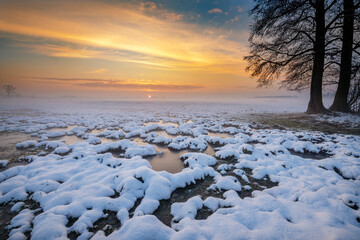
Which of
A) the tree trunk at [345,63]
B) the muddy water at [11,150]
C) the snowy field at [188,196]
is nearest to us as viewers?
the snowy field at [188,196]

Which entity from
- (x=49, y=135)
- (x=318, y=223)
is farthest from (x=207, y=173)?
(x=49, y=135)

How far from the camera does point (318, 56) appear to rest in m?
10.9

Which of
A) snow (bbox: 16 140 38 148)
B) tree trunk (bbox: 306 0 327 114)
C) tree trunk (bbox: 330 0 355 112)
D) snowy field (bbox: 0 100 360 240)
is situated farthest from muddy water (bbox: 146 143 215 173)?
tree trunk (bbox: 330 0 355 112)

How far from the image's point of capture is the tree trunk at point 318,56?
34.6 feet

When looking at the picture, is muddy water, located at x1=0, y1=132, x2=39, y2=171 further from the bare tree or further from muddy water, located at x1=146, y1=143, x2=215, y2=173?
the bare tree

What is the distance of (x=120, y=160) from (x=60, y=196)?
65.1 inches

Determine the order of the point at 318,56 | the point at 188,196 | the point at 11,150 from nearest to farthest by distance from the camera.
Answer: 1. the point at 188,196
2. the point at 11,150
3. the point at 318,56

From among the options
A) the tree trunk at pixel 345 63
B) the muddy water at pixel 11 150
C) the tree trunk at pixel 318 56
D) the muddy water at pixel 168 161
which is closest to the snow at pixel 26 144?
the muddy water at pixel 11 150

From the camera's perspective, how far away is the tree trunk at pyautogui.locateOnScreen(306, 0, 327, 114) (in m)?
10.5

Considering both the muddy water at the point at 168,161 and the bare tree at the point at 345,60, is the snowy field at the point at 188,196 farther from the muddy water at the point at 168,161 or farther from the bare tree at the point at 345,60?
the bare tree at the point at 345,60

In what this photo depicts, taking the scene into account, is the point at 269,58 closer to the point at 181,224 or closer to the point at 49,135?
the point at 181,224

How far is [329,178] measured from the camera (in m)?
3.31

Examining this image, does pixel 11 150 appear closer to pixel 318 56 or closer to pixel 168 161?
pixel 168 161

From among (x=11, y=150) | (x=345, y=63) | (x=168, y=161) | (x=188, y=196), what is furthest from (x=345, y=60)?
(x=11, y=150)
